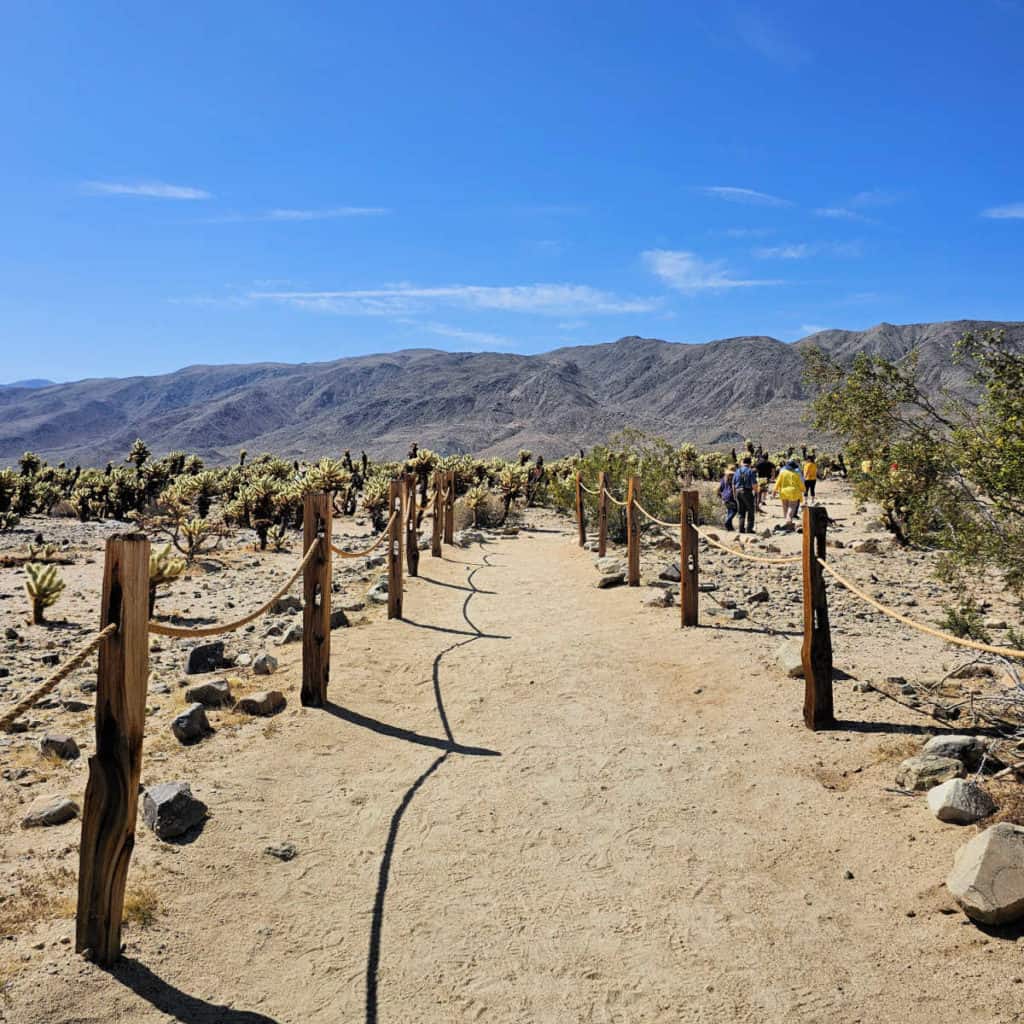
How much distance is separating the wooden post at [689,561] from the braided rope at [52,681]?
6.32 m

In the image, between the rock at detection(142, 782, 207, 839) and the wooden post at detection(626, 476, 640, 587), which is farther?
the wooden post at detection(626, 476, 640, 587)

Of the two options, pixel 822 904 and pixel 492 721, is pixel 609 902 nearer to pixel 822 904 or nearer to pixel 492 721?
pixel 822 904

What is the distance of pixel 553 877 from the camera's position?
4.14m

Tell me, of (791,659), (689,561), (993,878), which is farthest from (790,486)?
(993,878)

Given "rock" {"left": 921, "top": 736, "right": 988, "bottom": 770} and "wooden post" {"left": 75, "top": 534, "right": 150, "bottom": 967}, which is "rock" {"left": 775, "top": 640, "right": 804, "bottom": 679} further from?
"wooden post" {"left": 75, "top": 534, "right": 150, "bottom": 967}

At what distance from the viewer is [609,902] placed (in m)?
3.92

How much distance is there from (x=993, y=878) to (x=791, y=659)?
3.59 metres

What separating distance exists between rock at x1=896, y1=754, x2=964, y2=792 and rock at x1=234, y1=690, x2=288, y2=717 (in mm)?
4258

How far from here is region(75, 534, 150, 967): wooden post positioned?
3244 mm

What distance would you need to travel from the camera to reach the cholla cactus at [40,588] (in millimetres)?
10102

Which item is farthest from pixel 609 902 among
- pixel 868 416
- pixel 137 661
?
pixel 868 416

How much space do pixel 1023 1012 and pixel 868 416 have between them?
7.46m

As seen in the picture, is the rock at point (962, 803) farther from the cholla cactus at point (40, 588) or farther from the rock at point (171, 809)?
the cholla cactus at point (40, 588)

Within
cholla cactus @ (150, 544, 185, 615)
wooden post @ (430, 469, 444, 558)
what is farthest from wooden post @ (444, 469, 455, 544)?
cholla cactus @ (150, 544, 185, 615)
